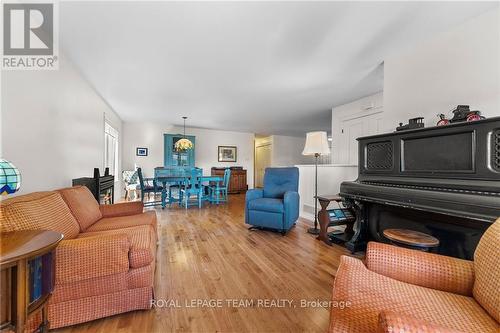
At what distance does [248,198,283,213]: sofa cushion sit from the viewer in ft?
9.96

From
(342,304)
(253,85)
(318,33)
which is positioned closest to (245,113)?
(253,85)

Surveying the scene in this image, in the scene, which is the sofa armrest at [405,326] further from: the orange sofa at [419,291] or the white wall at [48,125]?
the white wall at [48,125]

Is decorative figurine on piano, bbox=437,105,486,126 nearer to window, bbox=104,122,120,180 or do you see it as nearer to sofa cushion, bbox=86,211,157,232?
sofa cushion, bbox=86,211,157,232

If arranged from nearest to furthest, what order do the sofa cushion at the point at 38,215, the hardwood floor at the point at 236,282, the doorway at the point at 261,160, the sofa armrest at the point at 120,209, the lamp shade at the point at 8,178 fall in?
the lamp shade at the point at 8,178, the sofa cushion at the point at 38,215, the hardwood floor at the point at 236,282, the sofa armrest at the point at 120,209, the doorway at the point at 261,160

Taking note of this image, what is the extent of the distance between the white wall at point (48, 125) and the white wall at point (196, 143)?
10.4ft

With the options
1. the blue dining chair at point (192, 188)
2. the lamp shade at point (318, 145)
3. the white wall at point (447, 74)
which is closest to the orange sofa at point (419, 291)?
the white wall at point (447, 74)

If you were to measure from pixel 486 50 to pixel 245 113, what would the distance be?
4.13m

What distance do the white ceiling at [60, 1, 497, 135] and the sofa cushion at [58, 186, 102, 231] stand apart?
1562mm

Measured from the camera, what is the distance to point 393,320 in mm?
649

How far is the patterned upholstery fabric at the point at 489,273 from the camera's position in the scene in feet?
2.66

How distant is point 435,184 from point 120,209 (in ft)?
10.2

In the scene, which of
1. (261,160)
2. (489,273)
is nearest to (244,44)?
(489,273)

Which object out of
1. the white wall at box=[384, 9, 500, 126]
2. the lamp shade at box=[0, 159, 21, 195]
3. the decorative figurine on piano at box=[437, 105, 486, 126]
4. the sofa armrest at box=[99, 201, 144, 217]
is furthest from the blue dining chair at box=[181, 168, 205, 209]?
the decorative figurine on piano at box=[437, 105, 486, 126]

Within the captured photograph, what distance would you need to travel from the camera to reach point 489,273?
0.86m
